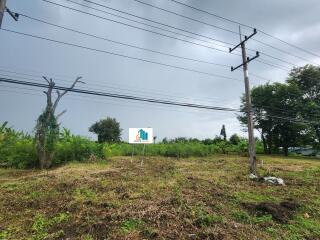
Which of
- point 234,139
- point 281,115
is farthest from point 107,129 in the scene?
point 281,115

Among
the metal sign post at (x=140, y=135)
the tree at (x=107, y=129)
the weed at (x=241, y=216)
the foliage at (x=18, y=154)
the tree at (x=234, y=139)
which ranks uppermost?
the tree at (x=107, y=129)

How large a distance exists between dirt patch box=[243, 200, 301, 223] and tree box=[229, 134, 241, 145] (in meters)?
25.1

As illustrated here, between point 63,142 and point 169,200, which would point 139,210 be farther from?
point 63,142

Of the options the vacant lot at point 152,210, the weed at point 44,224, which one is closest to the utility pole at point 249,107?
the vacant lot at point 152,210

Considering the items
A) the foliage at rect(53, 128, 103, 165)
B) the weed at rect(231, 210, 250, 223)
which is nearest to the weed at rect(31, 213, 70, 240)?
the weed at rect(231, 210, 250, 223)

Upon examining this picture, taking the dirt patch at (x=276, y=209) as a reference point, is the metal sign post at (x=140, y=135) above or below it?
above

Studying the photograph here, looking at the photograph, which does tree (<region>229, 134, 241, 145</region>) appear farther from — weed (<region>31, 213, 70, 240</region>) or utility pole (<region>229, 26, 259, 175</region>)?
weed (<region>31, 213, 70, 240</region>)

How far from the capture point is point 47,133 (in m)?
16.7

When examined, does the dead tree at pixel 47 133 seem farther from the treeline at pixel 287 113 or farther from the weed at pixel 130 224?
the treeline at pixel 287 113

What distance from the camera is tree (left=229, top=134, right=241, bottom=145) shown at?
3368 cm

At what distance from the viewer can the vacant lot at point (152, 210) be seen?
6.00 metres

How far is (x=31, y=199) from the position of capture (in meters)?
8.24

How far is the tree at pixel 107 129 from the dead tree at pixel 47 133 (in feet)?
94.4

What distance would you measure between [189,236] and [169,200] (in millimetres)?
Answer: 1867
